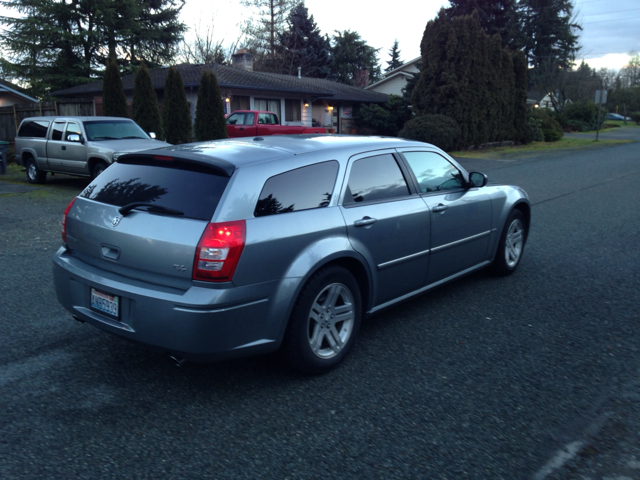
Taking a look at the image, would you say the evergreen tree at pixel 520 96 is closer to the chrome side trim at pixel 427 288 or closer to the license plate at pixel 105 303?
the chrome side trim at pixel 427 288

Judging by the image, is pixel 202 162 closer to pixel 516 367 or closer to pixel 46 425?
pixel 46 425

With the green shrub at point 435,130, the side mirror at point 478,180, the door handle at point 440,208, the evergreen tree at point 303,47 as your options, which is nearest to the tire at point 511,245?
the side mirror at point 478,180

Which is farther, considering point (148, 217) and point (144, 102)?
point (144, 102)

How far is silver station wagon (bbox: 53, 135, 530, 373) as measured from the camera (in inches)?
130

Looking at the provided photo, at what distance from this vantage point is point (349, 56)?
205 feet

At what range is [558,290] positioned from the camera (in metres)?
5.69

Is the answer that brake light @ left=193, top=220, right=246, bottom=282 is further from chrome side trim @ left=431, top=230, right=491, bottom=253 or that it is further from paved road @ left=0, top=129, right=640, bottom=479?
chrome side trim @ left=431, top=230, right=491, bottom=253

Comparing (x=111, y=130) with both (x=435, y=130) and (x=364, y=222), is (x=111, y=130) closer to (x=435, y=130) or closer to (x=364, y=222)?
(x=364, y=222)

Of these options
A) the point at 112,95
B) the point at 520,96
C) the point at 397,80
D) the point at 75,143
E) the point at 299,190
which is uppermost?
the point at 397,80

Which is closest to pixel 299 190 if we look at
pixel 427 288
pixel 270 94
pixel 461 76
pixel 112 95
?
pixel 427 288

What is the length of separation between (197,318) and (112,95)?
17361 mm

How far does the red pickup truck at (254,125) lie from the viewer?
73.5 ft

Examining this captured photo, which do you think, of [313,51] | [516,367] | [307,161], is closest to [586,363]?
[516,367]

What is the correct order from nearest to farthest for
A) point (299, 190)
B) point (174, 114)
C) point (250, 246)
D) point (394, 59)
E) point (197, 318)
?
point (197, 318), point (250, 246), point (299, 190), point (174, 114), point (394, 59)
